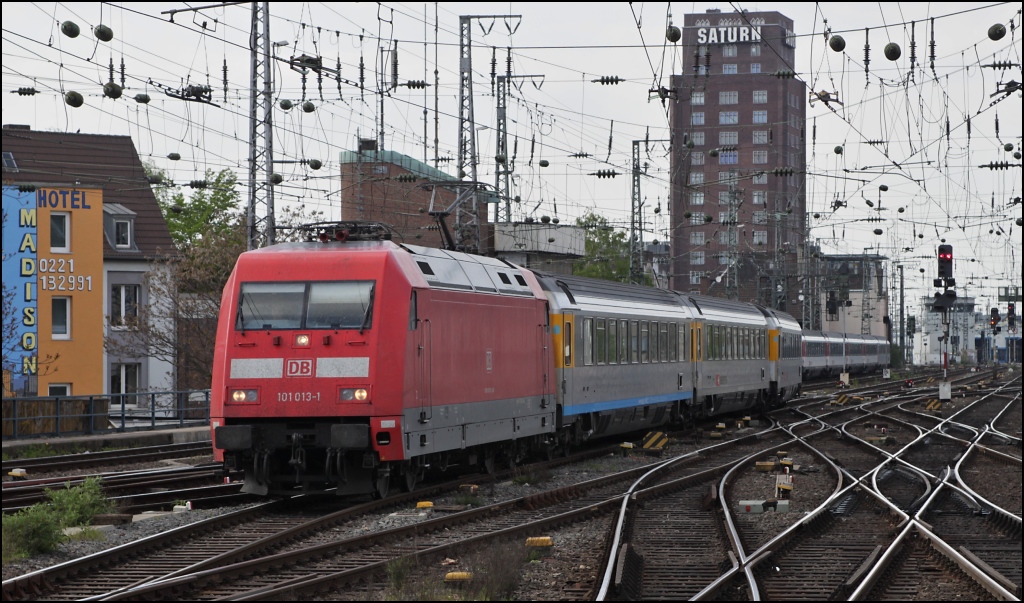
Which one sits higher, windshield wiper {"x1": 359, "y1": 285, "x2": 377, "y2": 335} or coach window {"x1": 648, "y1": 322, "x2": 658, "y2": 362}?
windshield wiper {"x1": 359, "y1": 285, "x2": 377, "y2": 335}

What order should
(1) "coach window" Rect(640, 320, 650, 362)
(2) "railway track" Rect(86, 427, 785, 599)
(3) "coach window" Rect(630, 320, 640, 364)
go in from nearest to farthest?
1. (2) "railway track" Rect(86, 427, 785, 599)
2. (3) "coach window" Rect(630, 320, 640, 364)
3. (1) "coach window" Rect(640, 320, 650, 362)

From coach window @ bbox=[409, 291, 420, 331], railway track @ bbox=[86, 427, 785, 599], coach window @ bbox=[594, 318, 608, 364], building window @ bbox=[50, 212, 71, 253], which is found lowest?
railway track @ bbox=[86, 427, 785, 599]

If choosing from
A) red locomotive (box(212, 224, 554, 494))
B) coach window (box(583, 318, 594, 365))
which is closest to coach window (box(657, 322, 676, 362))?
coach window (box(583, 318, 594, 365))

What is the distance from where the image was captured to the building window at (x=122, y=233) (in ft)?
159

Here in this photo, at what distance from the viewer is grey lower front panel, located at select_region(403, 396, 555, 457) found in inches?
615

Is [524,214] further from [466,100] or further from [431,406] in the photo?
[431,406]

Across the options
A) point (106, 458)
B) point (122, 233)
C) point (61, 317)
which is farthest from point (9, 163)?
point (106, 458)

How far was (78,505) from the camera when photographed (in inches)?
553

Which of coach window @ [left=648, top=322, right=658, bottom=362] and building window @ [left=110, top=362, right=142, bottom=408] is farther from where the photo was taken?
building window @ [left=110, top=362, right=142, bottom=408]

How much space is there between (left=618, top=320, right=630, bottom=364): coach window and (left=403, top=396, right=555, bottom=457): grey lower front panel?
4.07 meters

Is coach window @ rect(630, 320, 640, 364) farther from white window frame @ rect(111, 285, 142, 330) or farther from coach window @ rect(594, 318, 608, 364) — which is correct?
white window frame @ rect(111, 285, 142, 330)

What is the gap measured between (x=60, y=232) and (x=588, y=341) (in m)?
27.0

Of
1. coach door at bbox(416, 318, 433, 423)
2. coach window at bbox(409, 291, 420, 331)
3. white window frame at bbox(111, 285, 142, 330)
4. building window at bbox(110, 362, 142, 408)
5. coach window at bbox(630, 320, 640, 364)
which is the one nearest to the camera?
coach window at bbox(409, 291, 420, 331)

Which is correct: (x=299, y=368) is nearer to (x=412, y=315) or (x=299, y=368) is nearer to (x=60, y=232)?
(x=412, y=315)
